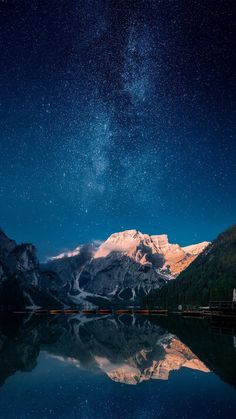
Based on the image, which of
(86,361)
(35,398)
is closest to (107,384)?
(35,398)

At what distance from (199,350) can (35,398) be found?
18.1m

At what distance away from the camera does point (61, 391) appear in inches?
791

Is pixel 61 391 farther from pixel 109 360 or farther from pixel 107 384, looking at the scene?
pixel 109 360

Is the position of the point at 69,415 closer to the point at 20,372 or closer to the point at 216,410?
the point at 216,410

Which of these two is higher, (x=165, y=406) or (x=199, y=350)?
(x=199, y=350)

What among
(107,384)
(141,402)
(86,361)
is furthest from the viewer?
(86,361)

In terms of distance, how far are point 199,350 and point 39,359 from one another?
45.8ft

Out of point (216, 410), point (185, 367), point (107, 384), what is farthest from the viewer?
point (185, 367)

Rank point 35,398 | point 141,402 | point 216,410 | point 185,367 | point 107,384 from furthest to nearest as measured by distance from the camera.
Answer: point 185,367 < point 107,384 < point 35,398 < point 141,402 < point 216,410

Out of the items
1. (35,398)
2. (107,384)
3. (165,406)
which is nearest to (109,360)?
(107,384)

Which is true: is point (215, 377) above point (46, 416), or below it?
above

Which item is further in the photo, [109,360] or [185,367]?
[109,360]

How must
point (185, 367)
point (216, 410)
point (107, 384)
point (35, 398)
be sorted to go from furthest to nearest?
point (185, 367) < point (107, 384) < point (35, 398) < point (216, 410)

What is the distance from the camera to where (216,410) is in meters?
15.6
